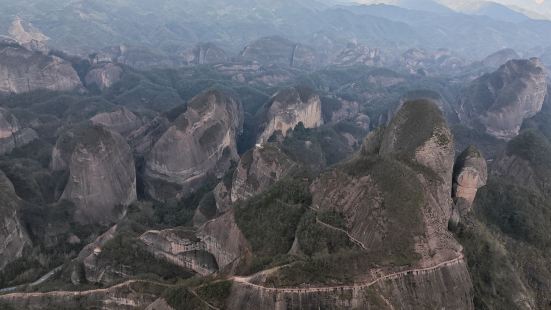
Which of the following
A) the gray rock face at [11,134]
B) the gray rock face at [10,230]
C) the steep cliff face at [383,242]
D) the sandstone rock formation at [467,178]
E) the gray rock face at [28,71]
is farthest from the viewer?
the gray rock face at [28,71]

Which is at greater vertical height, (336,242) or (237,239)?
(336,242)

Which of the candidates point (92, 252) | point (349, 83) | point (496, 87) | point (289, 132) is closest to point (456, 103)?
point (496, 87)

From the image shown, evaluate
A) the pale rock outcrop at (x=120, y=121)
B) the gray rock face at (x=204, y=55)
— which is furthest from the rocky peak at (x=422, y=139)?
the gray rock face at (x=204, y=55)

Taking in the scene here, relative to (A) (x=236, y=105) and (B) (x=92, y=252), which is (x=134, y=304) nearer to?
(B) (x=92, y=252)

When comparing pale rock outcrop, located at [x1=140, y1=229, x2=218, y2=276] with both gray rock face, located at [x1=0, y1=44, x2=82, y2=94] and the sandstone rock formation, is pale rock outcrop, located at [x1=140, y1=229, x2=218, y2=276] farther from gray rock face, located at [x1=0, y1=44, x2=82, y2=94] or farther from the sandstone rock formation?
gray rock face, located at [x1=0, y1=44, x2=82, y2=94]

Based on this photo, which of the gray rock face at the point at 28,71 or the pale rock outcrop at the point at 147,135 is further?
the gray rock face at the point at 28,71

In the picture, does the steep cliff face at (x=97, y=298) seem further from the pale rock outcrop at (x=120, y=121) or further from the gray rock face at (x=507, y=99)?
the gray rock face at (x=507, y=99)

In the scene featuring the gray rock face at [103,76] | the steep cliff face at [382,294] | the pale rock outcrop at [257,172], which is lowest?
the gray rock face at [103,76]
